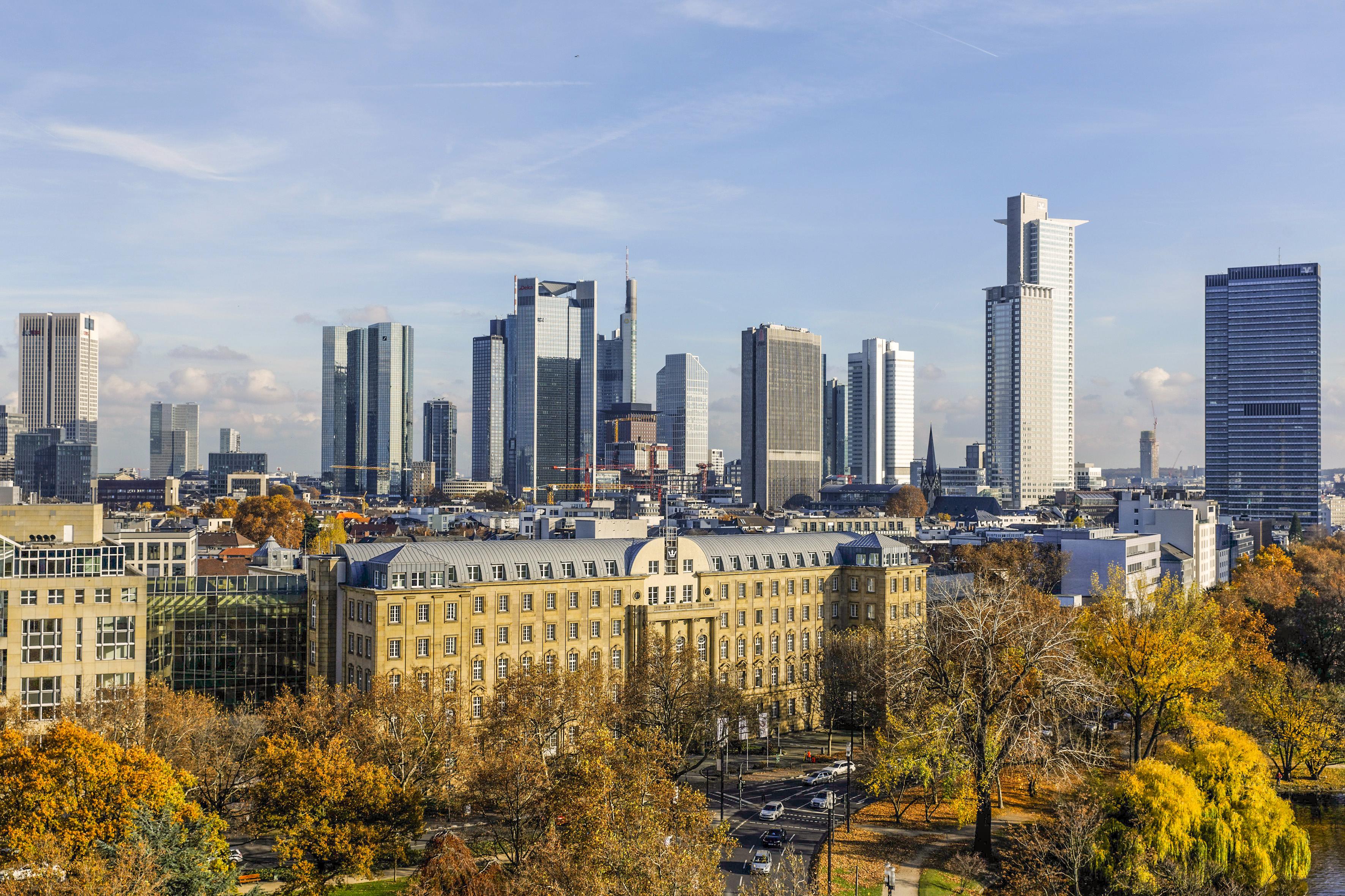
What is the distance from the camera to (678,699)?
335 feet

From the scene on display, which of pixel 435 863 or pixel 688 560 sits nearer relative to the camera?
pixel 435 863

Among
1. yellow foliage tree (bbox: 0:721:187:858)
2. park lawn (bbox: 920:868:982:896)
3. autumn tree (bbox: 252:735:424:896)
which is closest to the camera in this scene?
yellow foliage tree (bbox: 0:721:187:858)

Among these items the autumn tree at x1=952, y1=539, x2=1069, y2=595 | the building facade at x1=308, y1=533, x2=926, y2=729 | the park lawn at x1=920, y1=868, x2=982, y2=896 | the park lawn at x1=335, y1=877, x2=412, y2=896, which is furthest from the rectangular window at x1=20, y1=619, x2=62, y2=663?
the autumn tree at x1=952, y1=539, x2=1069, y2=595

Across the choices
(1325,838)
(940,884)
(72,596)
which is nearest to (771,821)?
(940,884)

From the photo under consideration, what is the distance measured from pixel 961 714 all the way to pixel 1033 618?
27.7 meters

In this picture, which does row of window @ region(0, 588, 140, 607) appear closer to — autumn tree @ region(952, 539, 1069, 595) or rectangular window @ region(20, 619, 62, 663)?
rectangular window @ region(20, 619, 62, 663)

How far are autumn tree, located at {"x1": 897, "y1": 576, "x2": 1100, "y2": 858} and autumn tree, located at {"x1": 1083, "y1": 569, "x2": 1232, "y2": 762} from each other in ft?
13.1

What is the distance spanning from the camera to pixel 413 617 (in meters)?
103

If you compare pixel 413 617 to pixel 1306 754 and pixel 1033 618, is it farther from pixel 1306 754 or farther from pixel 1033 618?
pixel 1306 754

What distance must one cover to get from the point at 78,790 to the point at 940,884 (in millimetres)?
53401

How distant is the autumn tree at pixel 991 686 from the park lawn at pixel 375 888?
37443mm

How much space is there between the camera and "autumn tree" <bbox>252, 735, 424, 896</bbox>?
6969cm

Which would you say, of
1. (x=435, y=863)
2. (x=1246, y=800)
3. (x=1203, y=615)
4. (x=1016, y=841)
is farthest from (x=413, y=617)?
(x=1203, y=615)

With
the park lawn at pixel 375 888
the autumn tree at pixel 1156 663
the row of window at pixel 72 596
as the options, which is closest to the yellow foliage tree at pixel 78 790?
the park lawn at pixel 375 888
